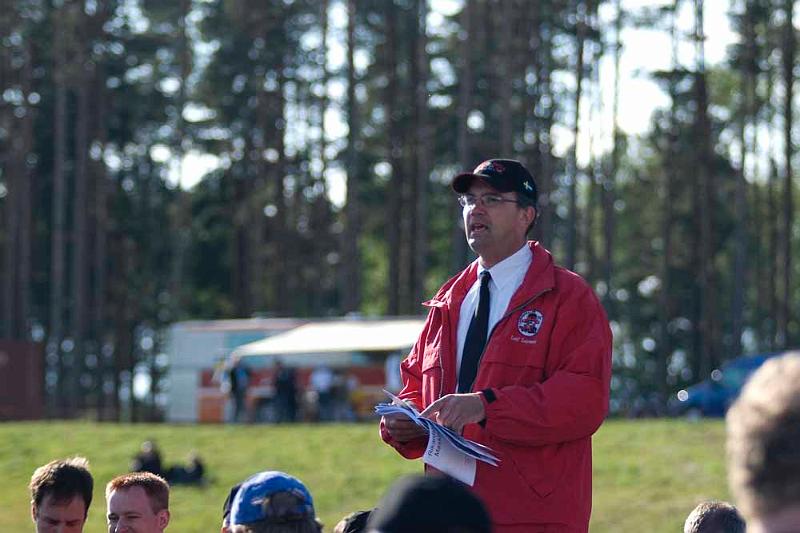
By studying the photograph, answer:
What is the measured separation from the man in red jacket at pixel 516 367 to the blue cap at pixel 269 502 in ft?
4.44

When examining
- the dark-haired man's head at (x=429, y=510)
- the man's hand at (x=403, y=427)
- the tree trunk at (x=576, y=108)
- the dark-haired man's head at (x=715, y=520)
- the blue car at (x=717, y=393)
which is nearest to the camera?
the dark-haired man's head at (x=429, y=510)

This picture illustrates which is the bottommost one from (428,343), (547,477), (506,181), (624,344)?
(624,344)

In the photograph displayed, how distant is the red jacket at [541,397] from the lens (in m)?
5.07

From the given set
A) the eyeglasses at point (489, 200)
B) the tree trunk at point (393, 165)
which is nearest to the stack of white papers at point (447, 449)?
the eyeglasses at point (489, 200)

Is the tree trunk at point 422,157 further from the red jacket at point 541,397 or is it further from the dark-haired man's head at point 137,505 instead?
the red jacket at point 541,397

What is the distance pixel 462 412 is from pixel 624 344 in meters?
65.2

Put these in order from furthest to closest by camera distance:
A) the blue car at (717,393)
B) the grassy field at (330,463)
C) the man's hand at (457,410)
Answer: the blue car at (717,393) < the grassy field at (330,463) < the man's hand at (457,410)

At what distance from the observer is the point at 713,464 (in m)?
23.4

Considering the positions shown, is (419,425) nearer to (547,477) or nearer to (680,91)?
(547,477)

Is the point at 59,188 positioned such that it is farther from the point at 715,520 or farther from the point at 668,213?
the point at 715,520

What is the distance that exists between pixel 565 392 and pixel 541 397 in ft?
0.26

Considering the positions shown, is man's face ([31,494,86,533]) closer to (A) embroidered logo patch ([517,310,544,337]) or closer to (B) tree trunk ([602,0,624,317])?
(A) embroidered logo patch ([517,310,544,337])

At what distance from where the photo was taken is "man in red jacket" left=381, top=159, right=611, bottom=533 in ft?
16.6

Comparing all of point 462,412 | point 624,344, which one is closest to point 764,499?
point 462,412
